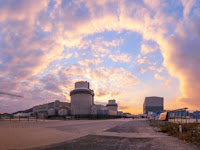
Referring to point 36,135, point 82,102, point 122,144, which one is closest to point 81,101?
point 82,102

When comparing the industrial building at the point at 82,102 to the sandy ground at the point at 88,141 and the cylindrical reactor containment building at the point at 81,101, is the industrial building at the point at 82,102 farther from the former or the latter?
the sandy ground at the point at 88,141

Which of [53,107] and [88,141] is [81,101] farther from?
[88,141]

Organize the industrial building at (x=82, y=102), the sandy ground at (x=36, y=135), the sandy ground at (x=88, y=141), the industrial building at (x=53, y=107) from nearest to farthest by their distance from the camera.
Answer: the sandy ground at (x=88, y=141)
the sandy ground at (x=36, y=135)
the industrial building at (x=82, y=102)
the industrial building at (x=53, y=107)

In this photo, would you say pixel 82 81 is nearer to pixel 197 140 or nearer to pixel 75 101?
pixel 75 101

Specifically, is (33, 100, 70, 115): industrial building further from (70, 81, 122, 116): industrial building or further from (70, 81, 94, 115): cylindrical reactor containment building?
(70, 81, 122, 116): industrial building

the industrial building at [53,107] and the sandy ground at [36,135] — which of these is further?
the industrial building at [53,107]

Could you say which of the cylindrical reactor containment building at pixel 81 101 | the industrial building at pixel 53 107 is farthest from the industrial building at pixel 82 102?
the industrial building at pixel 53 107

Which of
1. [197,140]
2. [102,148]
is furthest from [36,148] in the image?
[197,140]

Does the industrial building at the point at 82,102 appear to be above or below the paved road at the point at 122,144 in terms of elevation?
below

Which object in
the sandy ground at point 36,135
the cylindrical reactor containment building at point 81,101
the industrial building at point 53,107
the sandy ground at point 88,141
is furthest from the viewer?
the industrial building at point 53,107

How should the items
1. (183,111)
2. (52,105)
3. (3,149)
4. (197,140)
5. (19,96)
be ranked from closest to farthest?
(3,149)
(197,140)
(183,111)
(52,105)
(19,96)

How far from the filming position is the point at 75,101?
13738 centimetres

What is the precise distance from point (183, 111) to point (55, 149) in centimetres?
1666

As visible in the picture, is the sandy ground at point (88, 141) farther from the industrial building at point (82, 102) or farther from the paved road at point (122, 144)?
the industrial building at point (82, 102)
